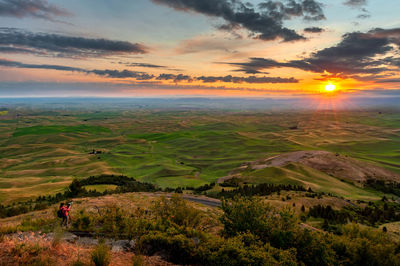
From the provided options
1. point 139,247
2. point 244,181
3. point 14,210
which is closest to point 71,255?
point 139,247

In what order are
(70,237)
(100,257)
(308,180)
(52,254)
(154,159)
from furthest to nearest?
(154,159) < (308,180) < (70,237) < (52,254) < (100,257)

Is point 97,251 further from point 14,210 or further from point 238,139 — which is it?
point 238,139

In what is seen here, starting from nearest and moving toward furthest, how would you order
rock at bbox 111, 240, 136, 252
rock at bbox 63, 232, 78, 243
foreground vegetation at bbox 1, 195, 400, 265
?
foreground vegetation at bbox 1, 195, 400, 265 < rock at bbox 111, 240, 136, 252 < rock at bbox 63, 232, 78, 243

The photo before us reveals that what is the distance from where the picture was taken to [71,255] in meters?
13.7

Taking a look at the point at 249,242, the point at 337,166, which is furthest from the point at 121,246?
the point at 337,166

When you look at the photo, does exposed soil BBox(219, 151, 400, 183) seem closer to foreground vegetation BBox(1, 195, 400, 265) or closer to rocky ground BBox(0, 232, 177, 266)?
foreground vegetation BBox(1, 195, 400, 265)

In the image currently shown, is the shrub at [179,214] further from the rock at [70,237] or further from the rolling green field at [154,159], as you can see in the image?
the rolling green field at [154,159]

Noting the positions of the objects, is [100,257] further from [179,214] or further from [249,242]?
[179,214]

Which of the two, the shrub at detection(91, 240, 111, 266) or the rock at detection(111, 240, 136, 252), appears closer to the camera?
the shrub at detection(91, 240, 111, 266)

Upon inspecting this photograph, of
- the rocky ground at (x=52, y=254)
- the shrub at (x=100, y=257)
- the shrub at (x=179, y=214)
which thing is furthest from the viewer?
the shrub at (x=179, y=214)

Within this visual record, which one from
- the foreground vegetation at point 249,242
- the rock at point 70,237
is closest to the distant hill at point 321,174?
the foreground vegetation at point 249,242

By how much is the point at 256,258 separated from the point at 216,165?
87.8 m

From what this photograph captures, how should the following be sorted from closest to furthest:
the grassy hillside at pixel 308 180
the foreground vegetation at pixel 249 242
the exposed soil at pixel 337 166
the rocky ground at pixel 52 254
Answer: the rocky ground at pixel 52 254 < the foreground vegetation at pixel 249 242 < the grassy hillside at pixel 308 180 < the exposed soil at pixel 337 166

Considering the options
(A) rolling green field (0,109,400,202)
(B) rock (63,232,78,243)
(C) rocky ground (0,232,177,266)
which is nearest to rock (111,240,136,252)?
(C) rocky ground (0,232,177,266)
